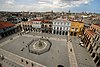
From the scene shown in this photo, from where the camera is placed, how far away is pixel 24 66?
25.5 m

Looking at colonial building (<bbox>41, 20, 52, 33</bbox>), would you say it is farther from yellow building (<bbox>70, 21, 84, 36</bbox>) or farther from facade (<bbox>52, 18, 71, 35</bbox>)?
yellow building (<bbox>70, 21, 84, 36</bbox>)

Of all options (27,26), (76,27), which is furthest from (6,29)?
(76,27)

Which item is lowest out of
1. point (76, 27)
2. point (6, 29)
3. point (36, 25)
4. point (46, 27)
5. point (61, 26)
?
point (46, 27)

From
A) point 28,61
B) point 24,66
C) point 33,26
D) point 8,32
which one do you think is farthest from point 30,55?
point 33,26

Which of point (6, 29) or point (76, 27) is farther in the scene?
point (76, 27)

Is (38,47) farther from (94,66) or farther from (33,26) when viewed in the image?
(33,26)

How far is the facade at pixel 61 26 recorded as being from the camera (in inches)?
2255

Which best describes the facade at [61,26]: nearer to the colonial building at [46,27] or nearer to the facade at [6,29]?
the colonial building at [46,27]

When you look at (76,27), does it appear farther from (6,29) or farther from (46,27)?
(6,29)

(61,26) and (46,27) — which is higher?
(61,26)

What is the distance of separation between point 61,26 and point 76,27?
10.2m

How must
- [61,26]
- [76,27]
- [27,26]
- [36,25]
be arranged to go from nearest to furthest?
[76,27]
[61,26]
[36,25]
[27,26]

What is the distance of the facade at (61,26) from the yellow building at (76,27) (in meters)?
2.72

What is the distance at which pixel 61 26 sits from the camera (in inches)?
2299
